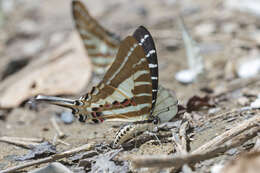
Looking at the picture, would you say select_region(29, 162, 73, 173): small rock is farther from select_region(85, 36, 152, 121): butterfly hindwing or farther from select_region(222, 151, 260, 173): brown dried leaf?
select_region(222, 151, 260, 173): brown dried leaf

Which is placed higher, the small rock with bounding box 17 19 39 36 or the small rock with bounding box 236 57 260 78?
the small rock with bounding box 17 19 39 36

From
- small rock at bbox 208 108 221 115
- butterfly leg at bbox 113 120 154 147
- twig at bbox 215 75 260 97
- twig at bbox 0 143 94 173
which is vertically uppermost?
twig at bbox 215 75 260 97

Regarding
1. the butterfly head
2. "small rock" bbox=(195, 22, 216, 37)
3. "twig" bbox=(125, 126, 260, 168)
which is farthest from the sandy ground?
the butterfly head

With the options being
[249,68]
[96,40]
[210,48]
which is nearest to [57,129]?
[96,40]

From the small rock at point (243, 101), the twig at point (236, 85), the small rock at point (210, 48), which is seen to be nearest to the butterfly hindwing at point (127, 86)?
the small rock at point (243, 101)

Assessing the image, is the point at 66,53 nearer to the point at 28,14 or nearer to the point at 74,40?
Result: the point at 74,40

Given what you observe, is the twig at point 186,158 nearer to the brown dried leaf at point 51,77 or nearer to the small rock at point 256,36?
the brown dried leaf at point 51,77
